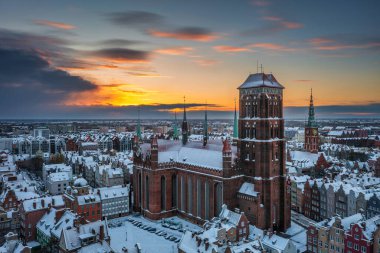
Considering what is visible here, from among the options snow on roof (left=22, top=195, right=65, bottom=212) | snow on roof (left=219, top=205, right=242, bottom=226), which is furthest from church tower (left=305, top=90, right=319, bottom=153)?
snow on roof (left=22, top=195, right=65, bottom=212)

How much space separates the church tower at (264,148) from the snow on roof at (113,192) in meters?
36.7

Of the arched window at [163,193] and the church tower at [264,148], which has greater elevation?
the church tower at [264,148]

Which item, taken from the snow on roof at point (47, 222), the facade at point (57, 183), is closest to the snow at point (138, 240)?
the snow on roof at point (47, 222)

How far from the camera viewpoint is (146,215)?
9381cm

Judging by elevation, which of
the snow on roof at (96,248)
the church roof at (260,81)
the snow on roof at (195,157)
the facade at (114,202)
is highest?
the church roof at (260,81)

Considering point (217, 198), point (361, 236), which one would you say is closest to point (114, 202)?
point (217, 198)

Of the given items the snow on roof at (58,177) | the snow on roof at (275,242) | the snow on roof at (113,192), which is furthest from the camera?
the snow on roof at (58,177)

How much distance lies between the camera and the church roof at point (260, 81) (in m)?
75.9

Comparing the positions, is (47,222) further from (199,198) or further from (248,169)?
(248,169)

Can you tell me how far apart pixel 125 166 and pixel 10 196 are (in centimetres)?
4843

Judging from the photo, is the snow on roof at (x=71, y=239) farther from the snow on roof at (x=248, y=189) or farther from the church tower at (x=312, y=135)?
the church tower at (x=312, y=135)

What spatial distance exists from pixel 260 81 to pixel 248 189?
80.0 feet

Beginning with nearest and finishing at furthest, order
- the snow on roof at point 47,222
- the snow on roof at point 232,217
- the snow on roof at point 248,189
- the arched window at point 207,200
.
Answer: the snow on roof at point 232,217 < the snow on roof at point 47,222 < the snow on roof at point 248,189 < the arched window at point 207,200

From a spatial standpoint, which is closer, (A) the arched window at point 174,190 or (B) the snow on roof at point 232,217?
(B) the snow on roof at point 232,217
